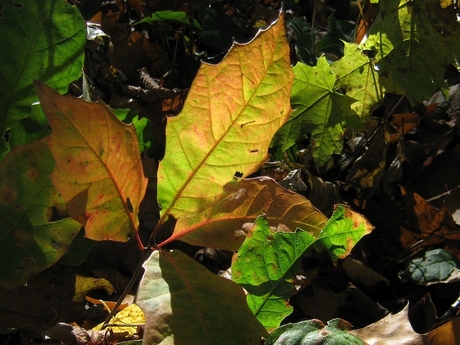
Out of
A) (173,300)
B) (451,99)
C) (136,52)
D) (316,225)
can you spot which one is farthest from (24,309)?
(451,99)

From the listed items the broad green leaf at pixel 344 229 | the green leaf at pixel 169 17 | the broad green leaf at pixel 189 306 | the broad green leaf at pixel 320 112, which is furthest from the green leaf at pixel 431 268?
the green leaf at pixel 169 17

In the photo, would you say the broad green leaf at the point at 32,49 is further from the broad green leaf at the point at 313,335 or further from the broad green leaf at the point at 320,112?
the broad green leaf at the point at 320,112

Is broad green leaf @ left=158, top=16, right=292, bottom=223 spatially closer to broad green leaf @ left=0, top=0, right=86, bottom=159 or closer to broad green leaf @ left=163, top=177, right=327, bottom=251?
broad green leaf @ left=163, top=177, right=327, bottom=251

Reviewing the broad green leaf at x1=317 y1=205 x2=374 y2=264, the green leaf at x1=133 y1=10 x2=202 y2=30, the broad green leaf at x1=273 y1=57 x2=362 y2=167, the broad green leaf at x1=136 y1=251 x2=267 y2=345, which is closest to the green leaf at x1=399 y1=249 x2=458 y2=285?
the broad green leaf at x1=273 y1=57 x2=362 y2=167

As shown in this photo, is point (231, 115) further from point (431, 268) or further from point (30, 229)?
point (431, 268)

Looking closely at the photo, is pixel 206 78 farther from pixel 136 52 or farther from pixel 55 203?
pixel 136 52

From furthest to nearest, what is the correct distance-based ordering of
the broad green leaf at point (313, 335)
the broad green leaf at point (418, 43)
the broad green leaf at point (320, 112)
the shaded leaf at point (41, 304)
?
the broad green leaf at point (320, 112), the broad green leaf at point (418, 43), the shaded leaf at point (41, 304), the broad green leaf at point (313, 335)

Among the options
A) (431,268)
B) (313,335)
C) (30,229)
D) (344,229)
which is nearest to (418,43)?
(431,268)
